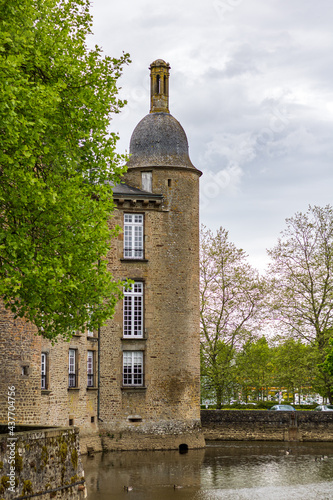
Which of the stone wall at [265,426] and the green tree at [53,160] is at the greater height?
the green tree at [53,160]

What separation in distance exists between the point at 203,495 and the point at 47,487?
737 cm

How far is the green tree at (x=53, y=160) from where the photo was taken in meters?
16.0

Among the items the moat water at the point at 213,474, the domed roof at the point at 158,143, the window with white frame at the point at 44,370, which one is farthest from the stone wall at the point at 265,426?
the window with white frame at the point at 44,370

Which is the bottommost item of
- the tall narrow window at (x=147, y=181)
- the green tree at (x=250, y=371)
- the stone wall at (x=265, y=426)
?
the stone wall at (x=265, y=426)

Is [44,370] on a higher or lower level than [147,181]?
lower

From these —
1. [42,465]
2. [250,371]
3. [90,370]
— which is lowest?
[42,465]

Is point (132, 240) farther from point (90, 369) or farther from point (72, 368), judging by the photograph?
point (72, 368)

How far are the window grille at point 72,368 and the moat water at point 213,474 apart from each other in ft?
11.3

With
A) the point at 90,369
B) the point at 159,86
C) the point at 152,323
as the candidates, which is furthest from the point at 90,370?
the point at 159,86

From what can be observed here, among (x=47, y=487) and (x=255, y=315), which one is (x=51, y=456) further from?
(x=255, y=315)

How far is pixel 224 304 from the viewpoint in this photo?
48.0 meters

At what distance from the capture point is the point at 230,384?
160 ft

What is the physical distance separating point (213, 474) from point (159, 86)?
22.5 m

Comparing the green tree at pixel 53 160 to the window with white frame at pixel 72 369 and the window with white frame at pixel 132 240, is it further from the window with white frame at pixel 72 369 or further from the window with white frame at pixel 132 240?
the window with white frame at pixel 132 240
